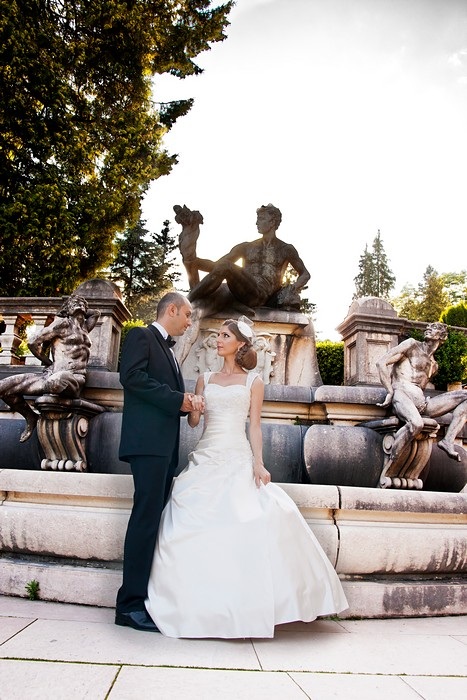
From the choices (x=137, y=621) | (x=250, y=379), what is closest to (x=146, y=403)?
(x=250, y=379)

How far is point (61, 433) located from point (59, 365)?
68cm

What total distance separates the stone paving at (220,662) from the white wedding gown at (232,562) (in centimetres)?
12

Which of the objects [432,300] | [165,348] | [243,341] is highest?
[432,300]

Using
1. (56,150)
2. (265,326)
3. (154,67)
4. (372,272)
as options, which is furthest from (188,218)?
(372,272)

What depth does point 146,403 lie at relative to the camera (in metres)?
3.18

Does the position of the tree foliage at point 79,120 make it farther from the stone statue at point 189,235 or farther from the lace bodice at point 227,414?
the lace bodice at point 227,414

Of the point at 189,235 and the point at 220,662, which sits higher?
the point at 189,235

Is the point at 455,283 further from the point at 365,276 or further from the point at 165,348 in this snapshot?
the point at 165,348

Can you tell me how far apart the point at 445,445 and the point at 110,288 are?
5567 millimetres

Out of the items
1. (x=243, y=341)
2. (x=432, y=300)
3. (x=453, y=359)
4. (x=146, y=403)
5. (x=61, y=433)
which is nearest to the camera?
(x=146, y=403)

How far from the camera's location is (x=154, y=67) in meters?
19.5

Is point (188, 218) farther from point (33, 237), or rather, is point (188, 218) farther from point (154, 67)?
point (154, 67)

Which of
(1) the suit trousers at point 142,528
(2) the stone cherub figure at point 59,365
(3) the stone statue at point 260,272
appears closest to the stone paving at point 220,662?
(1) the suit trousers at point 142,528

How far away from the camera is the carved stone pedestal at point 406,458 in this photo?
15.6 feet
